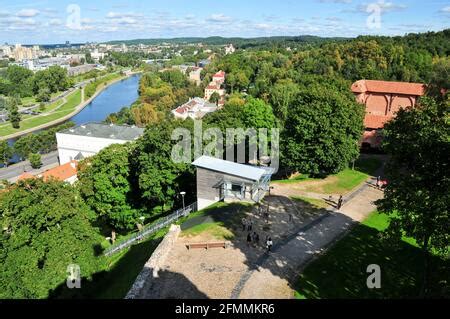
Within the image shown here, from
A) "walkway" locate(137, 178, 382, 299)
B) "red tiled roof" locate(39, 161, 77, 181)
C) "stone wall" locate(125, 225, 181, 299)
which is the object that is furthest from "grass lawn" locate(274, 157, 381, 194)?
"red tiled roof" locate(39, 161, 77, 181)

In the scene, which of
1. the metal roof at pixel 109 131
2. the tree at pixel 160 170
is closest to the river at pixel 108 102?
the metal roof at pixel 109 131

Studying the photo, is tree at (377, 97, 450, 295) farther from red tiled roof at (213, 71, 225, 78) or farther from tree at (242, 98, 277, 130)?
red tiled roof at (213, 71, 225, 78)

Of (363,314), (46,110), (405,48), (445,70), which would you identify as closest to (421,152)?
(363,314)

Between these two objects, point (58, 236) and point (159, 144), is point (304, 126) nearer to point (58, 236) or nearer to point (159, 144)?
point (159, 144)

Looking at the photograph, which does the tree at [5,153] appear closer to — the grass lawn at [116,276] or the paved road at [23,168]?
the paved road at [23,168]

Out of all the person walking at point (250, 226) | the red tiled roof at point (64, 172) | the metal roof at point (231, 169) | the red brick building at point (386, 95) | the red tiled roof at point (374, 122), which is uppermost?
the red brick building at point (386, 95)

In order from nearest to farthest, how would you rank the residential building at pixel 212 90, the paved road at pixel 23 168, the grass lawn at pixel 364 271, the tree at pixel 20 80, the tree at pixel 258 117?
the grass lawn at pixel 364 271 → the tree at pixel 258 117 → the paved road at pixel 23 168 → the residential building at pixel 212 90 → the tree at pixel 20 80
